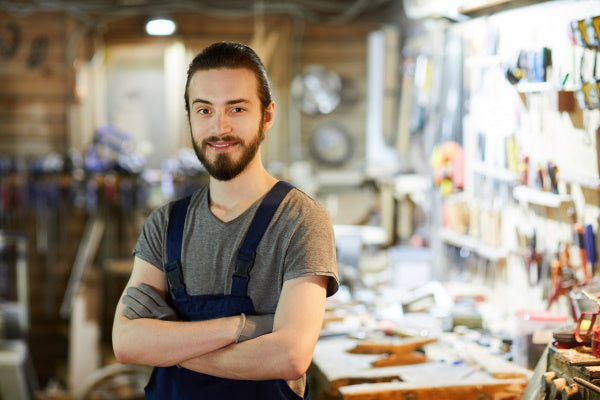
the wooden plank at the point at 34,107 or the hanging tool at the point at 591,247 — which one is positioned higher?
the wooden plank at the point at 34,107

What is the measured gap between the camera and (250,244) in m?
2.21

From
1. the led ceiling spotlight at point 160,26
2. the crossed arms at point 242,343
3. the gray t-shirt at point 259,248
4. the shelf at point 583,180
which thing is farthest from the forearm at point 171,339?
the led ceiling spotlight at point 160,26

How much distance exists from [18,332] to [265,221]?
4.30 meters

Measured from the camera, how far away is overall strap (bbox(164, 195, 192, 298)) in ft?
7.59

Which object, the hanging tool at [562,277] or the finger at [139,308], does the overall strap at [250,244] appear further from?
the hanging tool at [562,277]

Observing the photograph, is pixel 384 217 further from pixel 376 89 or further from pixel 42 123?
pixel 42 123

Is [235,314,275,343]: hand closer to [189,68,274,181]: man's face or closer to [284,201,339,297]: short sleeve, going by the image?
[284,201,339,297]: short sleeve

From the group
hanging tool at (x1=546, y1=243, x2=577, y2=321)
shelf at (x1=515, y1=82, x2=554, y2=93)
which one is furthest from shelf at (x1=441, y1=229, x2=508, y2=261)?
shelf at (x1=515, y1=82, x2=554, y2=93)

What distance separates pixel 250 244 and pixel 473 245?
2.71 metres

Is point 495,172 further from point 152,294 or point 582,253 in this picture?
point 152,294

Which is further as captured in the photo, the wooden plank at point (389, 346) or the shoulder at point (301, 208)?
the wooden plank at point (389, 346)

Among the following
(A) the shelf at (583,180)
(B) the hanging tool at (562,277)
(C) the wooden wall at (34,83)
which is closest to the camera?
(A) the shelf at (583,180)

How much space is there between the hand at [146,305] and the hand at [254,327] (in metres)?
0.24

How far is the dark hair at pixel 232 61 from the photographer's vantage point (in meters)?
2.26
